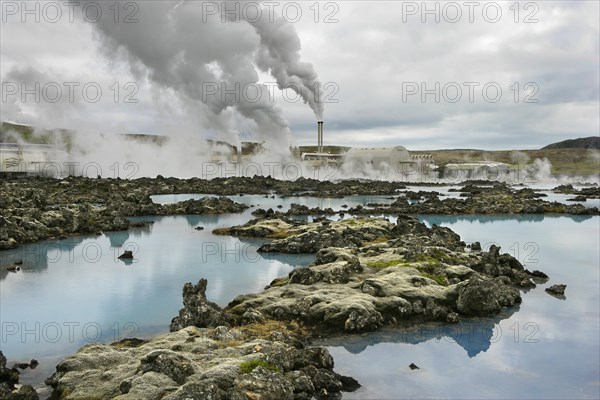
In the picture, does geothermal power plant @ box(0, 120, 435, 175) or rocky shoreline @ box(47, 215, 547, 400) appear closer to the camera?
rocky shoreline @ box(47, 215, 547, 400)

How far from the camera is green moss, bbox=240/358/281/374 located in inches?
598

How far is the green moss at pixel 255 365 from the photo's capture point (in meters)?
15.2

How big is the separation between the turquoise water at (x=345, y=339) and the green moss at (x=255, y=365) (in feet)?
8.15

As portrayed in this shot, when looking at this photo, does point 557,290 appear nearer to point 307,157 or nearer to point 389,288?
point 389,288

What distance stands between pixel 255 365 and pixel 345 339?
6.35 m

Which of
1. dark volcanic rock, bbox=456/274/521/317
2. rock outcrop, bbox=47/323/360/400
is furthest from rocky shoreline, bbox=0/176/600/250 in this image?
dark volcanic rock, bbox=456/274/521/317

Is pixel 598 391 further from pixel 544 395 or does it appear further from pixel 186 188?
pixel 186 188

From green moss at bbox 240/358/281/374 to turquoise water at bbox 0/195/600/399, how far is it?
2.48 metres

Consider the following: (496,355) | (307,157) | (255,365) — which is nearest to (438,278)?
(496,355)

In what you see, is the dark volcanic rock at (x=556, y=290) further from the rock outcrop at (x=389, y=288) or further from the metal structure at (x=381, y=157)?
Answer: the metal structure at (x=381, y=157)

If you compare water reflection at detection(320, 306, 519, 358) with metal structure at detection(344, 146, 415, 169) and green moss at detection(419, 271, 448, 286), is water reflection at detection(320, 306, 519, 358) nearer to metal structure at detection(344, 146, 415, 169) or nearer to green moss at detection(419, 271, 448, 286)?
green moss at detection(419, 271, 448, 286)

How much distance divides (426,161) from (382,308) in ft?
460

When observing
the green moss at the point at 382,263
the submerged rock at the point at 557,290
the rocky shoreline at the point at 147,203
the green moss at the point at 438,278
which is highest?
the rocky shoreline at the point at 147,203

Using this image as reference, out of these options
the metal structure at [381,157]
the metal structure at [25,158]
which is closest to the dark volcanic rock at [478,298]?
the metal structure at [25,158]
